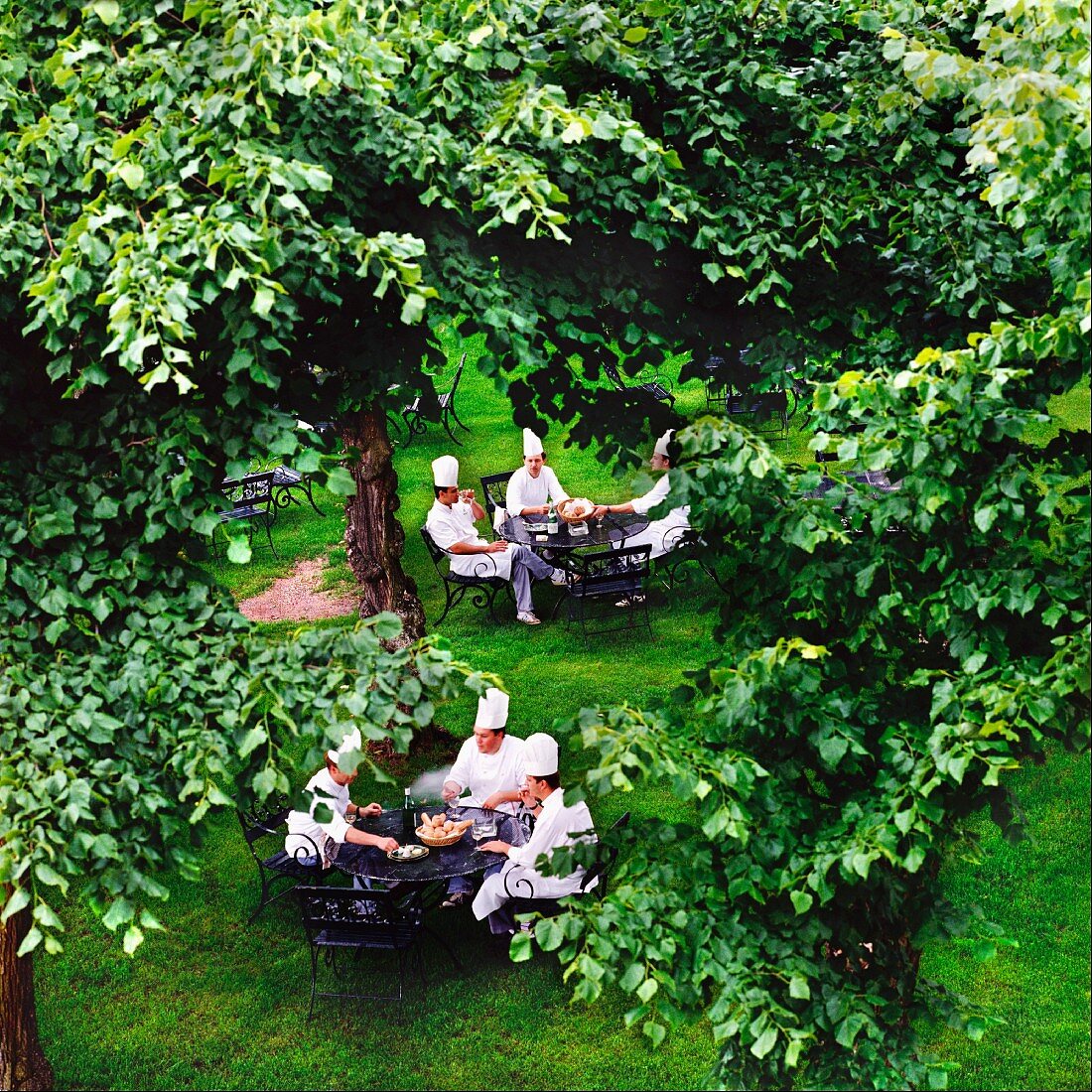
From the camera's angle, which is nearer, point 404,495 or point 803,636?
point 803,636

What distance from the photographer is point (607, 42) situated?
5.33 metres

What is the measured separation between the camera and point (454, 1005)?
766 centimetres

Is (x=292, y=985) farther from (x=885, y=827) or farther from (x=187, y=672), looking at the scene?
(x=885, y=827)

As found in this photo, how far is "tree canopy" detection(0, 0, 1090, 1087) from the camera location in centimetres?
454

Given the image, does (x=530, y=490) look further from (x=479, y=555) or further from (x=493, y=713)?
(x=493, y=713)

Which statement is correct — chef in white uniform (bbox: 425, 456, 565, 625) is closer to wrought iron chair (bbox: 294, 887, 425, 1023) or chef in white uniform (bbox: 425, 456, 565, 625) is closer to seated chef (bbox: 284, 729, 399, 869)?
seated chef (bbox: 284, 729, 399, 869)

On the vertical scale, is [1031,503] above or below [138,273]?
below

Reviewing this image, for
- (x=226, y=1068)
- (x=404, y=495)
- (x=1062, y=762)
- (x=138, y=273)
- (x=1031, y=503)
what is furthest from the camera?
(x=404, y=495)

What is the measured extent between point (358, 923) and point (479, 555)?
504 centimetres

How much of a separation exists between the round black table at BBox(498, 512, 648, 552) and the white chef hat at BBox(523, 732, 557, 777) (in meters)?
3.98

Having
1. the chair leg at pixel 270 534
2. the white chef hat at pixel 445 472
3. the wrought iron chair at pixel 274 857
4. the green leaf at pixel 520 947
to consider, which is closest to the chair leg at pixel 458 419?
the chair leg at pixel 270 534

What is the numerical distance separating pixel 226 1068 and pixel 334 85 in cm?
536

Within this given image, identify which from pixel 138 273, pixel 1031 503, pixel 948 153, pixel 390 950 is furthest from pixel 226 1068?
pixel 948 153

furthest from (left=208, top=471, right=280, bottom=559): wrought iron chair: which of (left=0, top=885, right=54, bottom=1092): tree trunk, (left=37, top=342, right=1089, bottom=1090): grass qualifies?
(left=0, top=885, right=54, bottom=1092): tree trunk
